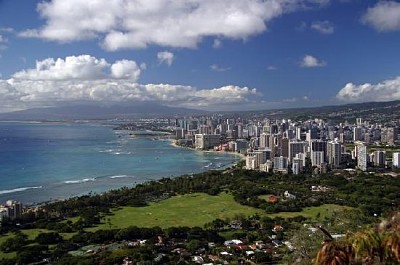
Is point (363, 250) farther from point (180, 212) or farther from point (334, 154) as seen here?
point (334, 154)

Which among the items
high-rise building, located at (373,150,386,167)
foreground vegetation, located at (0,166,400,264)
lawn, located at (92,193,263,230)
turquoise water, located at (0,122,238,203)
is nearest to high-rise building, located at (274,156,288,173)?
foreground vegetation, located at (0,166,400,264)

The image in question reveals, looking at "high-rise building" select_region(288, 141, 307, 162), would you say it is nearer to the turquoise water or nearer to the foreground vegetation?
the turquoise water

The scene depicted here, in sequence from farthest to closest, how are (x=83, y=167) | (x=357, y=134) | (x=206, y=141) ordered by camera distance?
(x=206, y=141) < (x=357, y=134) < (x=83, y=167)

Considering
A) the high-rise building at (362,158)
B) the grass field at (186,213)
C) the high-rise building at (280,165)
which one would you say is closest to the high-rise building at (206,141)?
the high-rise building at (280,165)

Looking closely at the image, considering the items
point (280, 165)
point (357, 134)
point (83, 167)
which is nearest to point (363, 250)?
point (280, 165)

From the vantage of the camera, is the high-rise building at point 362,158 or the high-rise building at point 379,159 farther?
the high-rise building at point 379,159

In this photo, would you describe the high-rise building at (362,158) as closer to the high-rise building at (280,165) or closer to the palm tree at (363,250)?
the high-rise building at (280,165)

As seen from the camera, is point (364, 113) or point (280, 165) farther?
point (364, 113)

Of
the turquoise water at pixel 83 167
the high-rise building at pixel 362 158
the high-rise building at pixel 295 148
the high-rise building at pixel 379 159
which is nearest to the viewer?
the turquoise water at pixel 83 167
